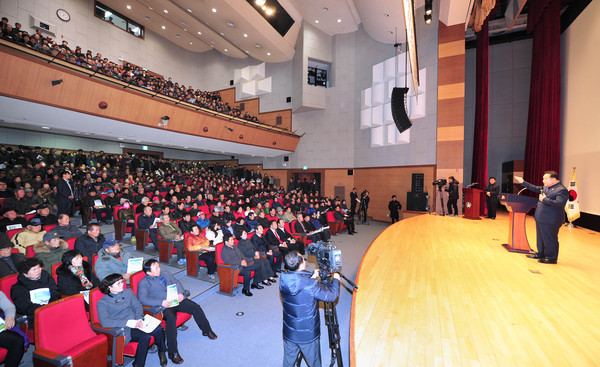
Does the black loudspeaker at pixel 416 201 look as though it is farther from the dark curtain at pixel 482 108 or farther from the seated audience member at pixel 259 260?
the seated audience member at pixel 259 260

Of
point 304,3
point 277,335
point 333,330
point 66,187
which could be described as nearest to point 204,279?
point 277,335

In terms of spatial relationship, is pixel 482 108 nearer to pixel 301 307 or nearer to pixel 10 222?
pixel 301 307

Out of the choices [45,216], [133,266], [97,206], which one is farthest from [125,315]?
[97,206]

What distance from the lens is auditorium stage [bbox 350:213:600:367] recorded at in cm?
190

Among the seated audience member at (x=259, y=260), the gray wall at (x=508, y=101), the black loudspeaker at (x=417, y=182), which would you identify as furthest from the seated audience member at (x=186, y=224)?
the gray wall at (x=508, y=101)

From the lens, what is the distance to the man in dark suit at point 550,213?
325 cm

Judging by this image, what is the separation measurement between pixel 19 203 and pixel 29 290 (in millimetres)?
4160

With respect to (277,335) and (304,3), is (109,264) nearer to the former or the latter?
(277,335)

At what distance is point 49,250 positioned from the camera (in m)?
3.58

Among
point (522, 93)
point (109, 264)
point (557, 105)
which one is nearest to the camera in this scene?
point (109, 264)

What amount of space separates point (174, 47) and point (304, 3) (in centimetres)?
1022

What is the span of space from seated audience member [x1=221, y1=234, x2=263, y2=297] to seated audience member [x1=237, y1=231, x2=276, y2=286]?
14 centimetres

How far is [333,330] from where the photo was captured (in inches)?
86.4

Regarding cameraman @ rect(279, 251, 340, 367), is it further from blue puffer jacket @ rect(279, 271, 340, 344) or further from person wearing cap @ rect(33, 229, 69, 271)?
person wearing cap @ rect(33, 229, 69, 271)
